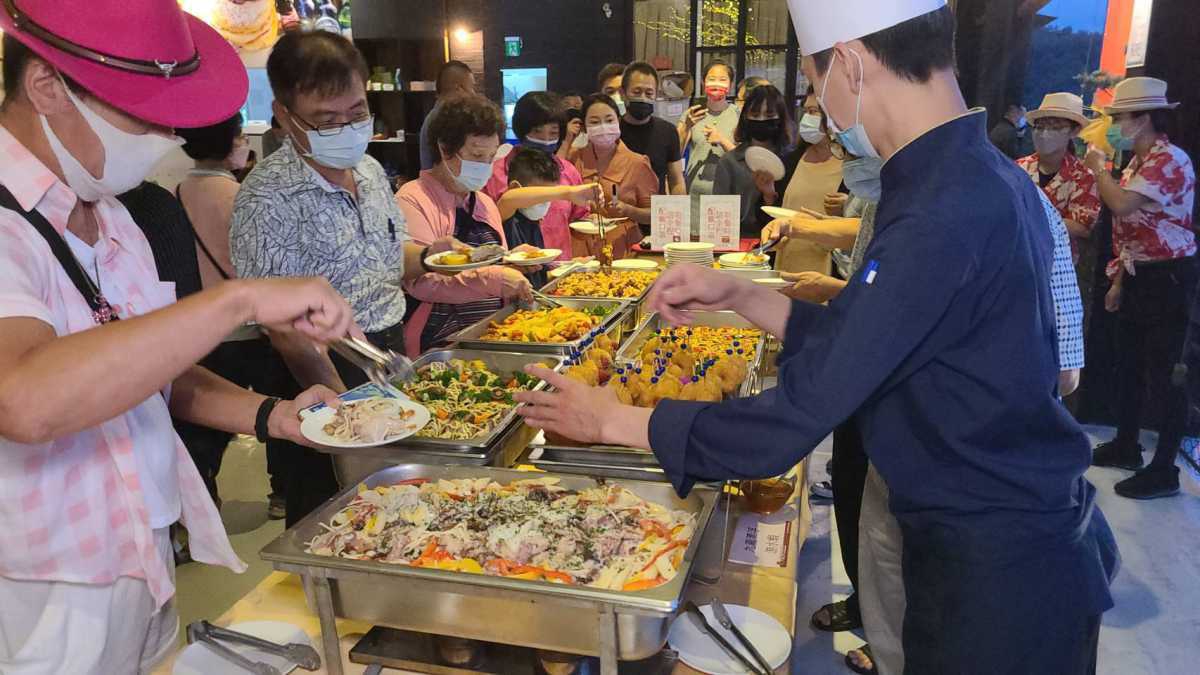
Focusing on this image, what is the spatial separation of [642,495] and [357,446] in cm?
58

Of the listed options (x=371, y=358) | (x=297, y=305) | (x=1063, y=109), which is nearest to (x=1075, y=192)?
(x=1063, y=109)

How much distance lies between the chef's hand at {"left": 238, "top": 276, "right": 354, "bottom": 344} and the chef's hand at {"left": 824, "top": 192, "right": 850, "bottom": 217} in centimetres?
301

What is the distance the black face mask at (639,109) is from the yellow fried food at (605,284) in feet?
6.39

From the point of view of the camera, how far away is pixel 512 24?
9.28 meters

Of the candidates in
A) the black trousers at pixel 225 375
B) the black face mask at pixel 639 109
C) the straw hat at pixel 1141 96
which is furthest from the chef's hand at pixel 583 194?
the straw hat at pixel 1141 96

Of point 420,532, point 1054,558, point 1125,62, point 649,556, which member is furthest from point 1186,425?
point 420,532

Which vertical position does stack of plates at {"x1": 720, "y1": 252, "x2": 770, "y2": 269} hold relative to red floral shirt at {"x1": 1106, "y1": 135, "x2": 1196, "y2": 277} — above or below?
below

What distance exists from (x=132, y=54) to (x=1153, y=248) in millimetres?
4570

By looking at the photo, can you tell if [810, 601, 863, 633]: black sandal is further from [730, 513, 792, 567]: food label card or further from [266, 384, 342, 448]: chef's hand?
[266, 384, 342, 448]: chef's hand

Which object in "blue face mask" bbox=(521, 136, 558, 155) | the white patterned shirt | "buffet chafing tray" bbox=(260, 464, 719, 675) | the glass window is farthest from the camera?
the glass window

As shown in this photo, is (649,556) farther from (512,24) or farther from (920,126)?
(512,24)

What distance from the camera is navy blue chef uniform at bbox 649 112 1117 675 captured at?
113 centimetres

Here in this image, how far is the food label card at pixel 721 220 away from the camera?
13.1 feet

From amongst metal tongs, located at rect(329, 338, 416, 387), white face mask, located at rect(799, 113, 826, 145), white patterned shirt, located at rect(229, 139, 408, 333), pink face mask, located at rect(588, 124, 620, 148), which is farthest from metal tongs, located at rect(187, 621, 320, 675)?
pink face mask, located at rect(588, 124, 620, 148)
